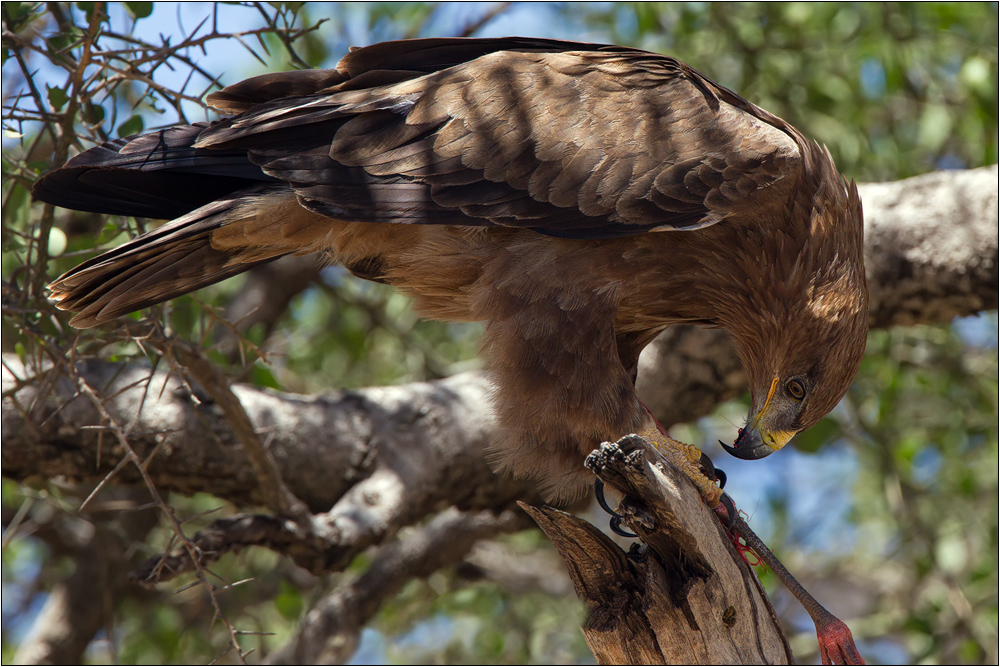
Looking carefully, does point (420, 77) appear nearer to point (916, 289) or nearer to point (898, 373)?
point (916, 289)

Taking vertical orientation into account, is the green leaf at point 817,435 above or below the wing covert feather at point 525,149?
below

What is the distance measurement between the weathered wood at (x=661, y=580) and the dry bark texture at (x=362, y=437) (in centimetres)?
→ 116

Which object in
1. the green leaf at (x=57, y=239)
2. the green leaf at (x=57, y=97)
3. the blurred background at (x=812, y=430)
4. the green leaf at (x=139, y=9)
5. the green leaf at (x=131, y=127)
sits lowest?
the blurred background at (x=812, y=430)

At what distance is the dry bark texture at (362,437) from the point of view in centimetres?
310

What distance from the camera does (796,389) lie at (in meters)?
2.87

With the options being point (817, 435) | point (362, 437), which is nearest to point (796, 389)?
point (817, 435)

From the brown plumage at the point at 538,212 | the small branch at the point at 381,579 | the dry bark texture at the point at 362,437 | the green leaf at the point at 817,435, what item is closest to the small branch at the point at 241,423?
the dry bark texture at the point at 362,437

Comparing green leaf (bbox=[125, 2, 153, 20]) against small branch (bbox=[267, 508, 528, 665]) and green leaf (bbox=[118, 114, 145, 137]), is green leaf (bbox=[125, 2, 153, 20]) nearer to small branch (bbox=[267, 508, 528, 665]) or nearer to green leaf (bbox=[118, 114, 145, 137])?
green leaf (bbox=[118, 114, 145, 137])

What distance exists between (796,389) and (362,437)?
5.62ft

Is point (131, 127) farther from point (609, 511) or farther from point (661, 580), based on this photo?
point (661, 580)

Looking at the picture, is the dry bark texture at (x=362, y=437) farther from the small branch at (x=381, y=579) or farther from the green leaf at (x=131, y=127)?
the green leaf at (x=131, y=127)

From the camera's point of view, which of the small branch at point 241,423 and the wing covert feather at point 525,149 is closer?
the wing covert feather at point 525,149

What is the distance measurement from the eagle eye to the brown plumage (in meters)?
0.03

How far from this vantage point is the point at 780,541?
15.5 ft
